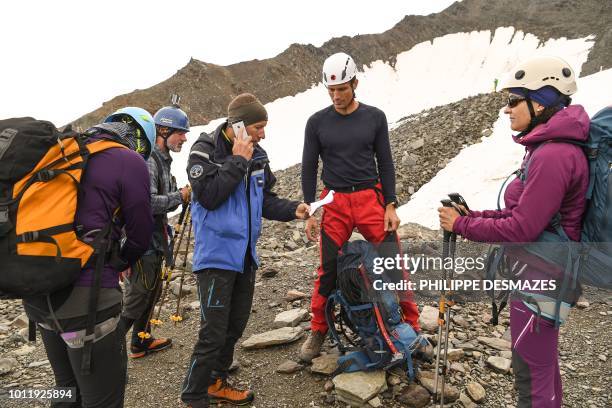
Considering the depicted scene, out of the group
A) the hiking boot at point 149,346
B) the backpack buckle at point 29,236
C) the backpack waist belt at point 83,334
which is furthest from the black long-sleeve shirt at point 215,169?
the hiking boot at point 149,346

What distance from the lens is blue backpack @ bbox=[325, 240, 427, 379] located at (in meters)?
4.64

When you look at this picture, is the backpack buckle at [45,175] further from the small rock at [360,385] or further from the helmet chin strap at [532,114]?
the small rock at [360,385]

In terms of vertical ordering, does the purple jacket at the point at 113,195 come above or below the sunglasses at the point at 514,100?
below

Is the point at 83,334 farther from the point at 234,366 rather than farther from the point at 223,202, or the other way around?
the point at 234,366

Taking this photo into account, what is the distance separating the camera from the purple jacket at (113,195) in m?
2.84

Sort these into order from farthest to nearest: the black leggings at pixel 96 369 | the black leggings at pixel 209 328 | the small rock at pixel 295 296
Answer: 1. the small rock at pixel 295 296
2. the black leggings at pixel 209 328
3. the black leggings at pixel 96 369

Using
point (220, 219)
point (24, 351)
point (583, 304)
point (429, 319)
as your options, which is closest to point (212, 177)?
point (220, 219)

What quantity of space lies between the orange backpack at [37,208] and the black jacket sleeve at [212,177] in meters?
1.29

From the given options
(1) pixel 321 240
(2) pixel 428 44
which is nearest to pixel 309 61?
(2) pixel 428 44

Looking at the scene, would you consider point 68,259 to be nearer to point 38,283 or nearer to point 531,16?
point 38,283

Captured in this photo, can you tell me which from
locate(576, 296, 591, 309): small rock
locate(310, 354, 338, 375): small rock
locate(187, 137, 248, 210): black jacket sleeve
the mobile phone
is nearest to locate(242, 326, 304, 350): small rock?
locate(310, 354, 338, 375): small rock

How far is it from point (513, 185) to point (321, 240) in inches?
103

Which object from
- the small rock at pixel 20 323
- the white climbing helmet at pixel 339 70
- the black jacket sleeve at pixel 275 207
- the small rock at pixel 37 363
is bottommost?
the small rock at pixel 20 323

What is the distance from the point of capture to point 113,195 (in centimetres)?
296
